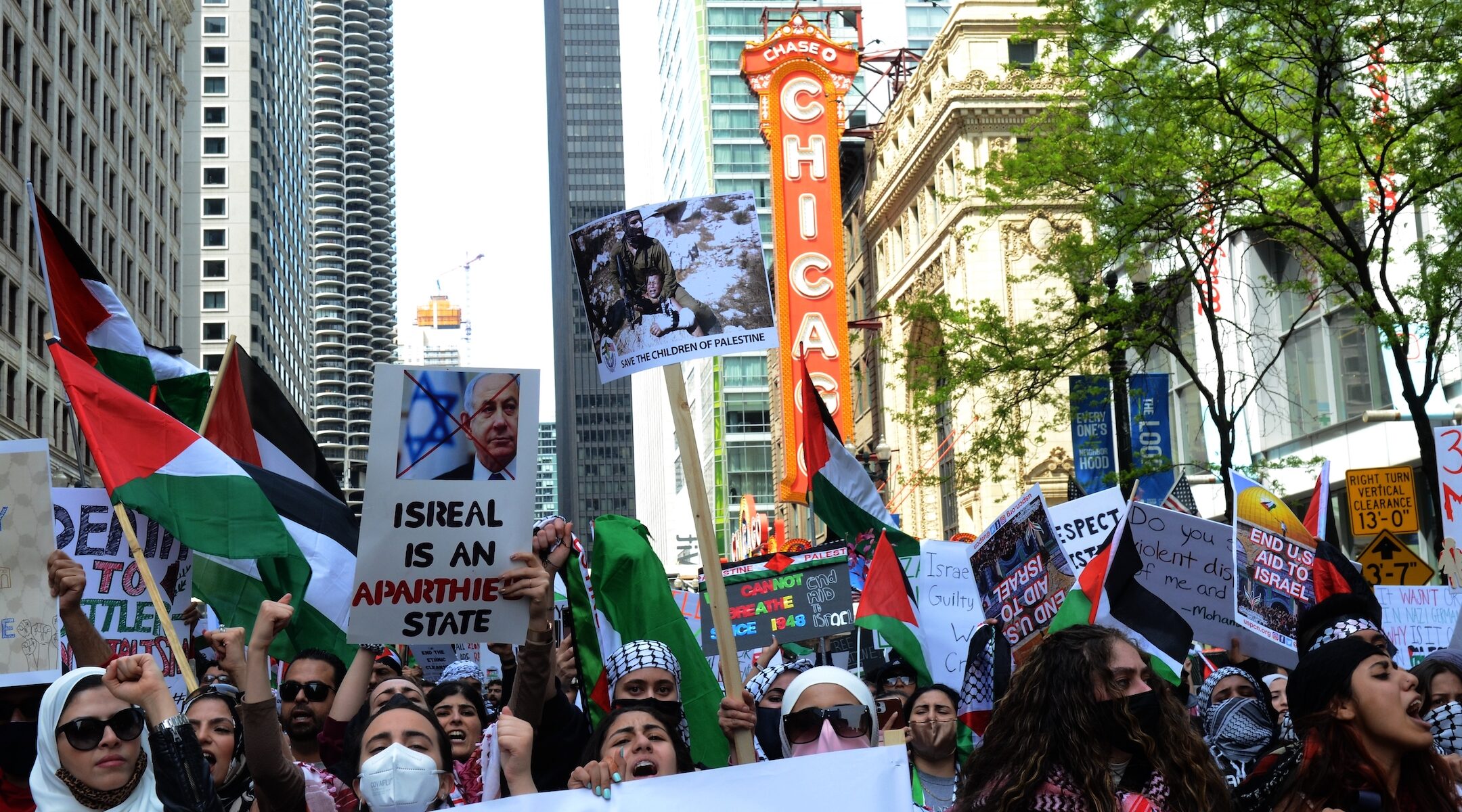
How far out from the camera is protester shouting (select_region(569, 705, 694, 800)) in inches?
197

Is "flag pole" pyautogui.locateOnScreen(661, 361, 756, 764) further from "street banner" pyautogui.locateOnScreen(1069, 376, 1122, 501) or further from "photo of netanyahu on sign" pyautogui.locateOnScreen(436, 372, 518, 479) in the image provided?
"street banner" pyautogui.locateOnScreen(1069, 376, 1122, 501)

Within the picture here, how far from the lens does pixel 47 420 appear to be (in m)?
48.8

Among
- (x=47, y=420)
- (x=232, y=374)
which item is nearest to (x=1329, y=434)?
(x=232, y=374)

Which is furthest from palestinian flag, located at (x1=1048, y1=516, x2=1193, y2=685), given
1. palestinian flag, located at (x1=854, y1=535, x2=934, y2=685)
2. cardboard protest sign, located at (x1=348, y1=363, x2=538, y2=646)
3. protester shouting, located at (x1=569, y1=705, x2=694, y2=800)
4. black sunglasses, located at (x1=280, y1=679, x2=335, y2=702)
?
black sunglasses, located at (x1=280, y1=679, x2=335, y2=702)

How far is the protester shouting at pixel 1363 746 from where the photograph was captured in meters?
4.44

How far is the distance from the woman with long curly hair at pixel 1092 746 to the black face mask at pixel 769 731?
3.05 m

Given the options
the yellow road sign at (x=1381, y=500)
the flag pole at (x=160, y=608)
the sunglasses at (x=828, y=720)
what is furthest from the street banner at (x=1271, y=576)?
the yellow road sign at (x=1381, y=500)

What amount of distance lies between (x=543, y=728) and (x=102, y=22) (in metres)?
59.4

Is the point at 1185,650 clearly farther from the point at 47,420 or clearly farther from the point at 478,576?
the point at 47,420

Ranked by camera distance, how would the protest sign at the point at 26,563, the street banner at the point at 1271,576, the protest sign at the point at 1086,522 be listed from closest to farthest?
the protest sign at the point at 26,563, the street banner at the point at 1271,576, the protest sign at the point at 1086,522

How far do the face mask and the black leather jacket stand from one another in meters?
0.49

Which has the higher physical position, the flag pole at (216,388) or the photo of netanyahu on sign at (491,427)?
the flag pole at (216,388)

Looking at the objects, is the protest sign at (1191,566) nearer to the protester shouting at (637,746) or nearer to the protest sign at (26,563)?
the protester shouting at (637,746)

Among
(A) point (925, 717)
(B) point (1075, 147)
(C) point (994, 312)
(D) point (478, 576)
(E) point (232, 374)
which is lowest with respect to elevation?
(A) point (925, 717)
